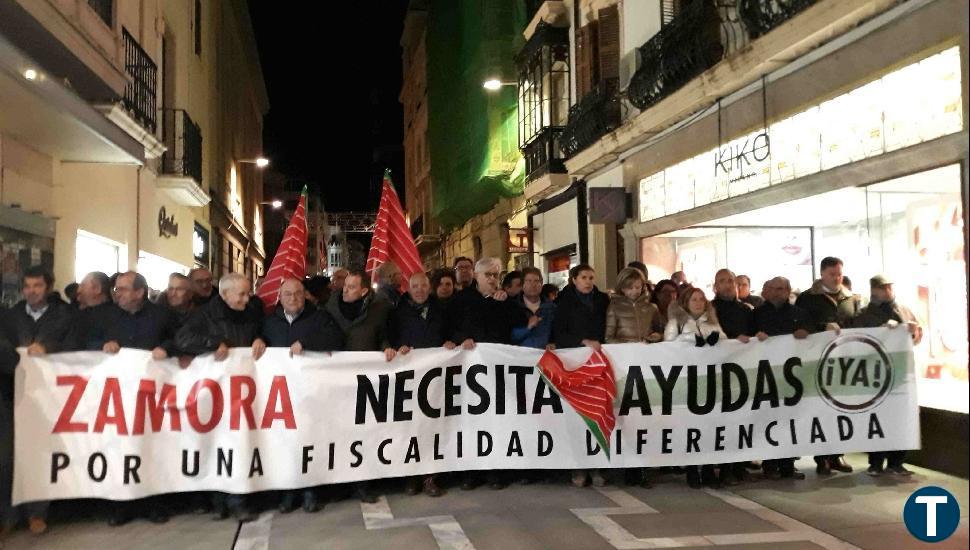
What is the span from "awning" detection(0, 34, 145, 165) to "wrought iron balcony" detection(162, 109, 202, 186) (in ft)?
16.9

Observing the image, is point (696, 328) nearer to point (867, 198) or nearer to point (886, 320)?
point (886, 320)

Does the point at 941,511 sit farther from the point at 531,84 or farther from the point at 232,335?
the point at 531,84

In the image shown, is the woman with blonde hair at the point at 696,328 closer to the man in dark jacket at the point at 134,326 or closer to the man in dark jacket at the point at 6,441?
the man in dark jacket at the point at 134,326

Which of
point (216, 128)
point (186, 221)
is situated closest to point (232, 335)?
point (186, 221)

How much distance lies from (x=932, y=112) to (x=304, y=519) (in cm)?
615

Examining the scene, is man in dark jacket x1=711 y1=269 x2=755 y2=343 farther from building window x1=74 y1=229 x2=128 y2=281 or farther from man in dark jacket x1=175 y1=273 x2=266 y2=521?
building window x1=74 y1=229 x2=128 y2=281

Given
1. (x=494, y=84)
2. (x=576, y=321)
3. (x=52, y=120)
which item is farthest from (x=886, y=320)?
(x=494, y=84)

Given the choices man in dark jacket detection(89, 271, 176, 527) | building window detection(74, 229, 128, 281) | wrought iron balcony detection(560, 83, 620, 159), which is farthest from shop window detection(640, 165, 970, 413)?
building window detection(74, 229, 128, 281)

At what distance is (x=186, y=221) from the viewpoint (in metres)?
18.6

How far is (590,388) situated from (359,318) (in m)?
1.99

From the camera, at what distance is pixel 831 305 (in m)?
7.39

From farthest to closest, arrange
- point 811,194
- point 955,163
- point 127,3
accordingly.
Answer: point 127,3, point 811,194, point 955,163

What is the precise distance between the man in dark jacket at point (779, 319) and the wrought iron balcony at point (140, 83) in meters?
10.2

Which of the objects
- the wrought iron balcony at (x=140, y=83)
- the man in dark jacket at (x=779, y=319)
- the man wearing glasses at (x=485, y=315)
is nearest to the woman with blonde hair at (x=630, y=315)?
the man wearing glasses at (x=485, y=315)
